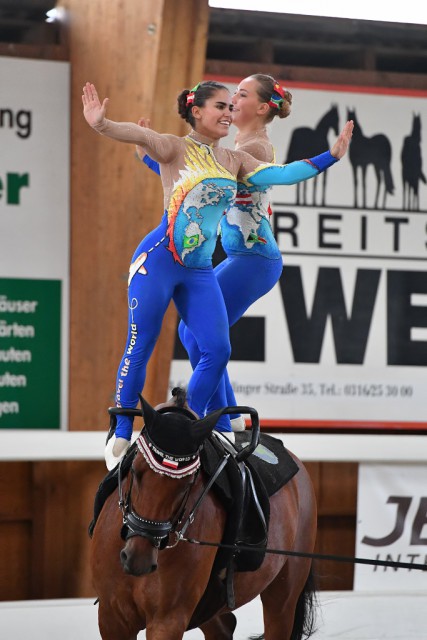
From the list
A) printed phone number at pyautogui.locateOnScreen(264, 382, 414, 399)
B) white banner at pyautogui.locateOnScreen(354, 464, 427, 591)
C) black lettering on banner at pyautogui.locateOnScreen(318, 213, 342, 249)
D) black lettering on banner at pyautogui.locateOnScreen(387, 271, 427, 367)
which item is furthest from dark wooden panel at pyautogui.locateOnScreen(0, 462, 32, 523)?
black lettering on banner at pyautogui.locateOnScreen(387, 271, 427, 367)

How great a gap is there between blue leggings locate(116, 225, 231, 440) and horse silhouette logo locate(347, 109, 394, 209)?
3.17m

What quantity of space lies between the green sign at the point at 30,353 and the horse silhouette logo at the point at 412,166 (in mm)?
2203

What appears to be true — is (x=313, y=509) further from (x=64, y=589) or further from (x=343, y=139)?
(x=64, y=589)

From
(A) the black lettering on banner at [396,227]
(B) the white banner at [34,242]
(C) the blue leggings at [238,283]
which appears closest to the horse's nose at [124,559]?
(C) the blue leggings at [238,283]

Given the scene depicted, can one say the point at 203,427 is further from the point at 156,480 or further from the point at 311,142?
the point at 311,142

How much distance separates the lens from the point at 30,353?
5.88 metres

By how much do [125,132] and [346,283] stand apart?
3350 mm

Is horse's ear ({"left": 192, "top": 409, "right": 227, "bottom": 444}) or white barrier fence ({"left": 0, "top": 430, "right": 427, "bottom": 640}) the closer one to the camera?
horse's ear ({"left": 192, "top": 409, "right": 227, "bottom": 444})

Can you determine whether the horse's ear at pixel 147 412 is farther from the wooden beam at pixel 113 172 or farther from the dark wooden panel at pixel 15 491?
the dark wooden panel at pixel 15 491

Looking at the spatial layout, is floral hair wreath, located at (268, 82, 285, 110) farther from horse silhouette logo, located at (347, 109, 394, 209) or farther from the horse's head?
horse silhouette logo, located at (347, 109, 394, 209)

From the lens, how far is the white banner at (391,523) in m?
6.28

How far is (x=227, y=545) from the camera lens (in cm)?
306

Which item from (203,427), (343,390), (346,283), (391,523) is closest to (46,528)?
(343,390)

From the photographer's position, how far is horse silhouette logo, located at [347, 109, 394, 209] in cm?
626
